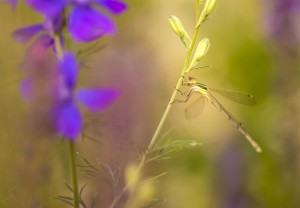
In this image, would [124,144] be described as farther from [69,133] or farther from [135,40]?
[135,40]

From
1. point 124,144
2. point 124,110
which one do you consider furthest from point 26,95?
point 124,110

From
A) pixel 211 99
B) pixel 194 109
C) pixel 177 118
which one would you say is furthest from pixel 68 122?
pixel 177 118

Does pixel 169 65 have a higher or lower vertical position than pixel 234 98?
lower

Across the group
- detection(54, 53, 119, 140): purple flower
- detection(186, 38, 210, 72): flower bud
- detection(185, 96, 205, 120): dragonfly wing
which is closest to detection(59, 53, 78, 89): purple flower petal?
detection(54, 53, 119, 140): purple flower

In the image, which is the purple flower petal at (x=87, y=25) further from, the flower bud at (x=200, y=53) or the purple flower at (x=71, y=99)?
the flower bud at (x=200, y=53)

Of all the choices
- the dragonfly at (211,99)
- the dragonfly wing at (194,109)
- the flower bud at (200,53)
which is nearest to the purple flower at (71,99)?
the flower bud at (200,53)

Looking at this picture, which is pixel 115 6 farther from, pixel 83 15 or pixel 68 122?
pixel 68 122

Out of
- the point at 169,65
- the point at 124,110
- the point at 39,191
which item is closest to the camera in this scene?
the point at 39,191

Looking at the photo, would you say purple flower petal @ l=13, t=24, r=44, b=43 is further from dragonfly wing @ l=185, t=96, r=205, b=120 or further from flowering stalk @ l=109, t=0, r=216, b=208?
dragonfly wing @ l=185, t=96, r=205, b=120
